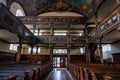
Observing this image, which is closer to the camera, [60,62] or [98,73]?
[98,73]

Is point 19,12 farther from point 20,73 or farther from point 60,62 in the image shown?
point 20,73

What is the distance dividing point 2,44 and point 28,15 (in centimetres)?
645

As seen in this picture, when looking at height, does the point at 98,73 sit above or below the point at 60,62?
above

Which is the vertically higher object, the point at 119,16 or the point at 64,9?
the point at 64,9

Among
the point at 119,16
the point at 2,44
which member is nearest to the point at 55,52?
the point at 2,44

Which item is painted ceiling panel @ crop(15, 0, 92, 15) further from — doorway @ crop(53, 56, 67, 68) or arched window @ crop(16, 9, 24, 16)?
doorway @ crop(53, 56, 67, 68)

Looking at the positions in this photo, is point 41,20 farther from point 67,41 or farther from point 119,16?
point 119,16

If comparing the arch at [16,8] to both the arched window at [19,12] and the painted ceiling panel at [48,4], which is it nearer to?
the arched window at [19,12]

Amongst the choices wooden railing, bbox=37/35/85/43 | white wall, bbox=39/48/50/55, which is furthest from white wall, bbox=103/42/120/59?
white wall, bbox=39/48/50/55

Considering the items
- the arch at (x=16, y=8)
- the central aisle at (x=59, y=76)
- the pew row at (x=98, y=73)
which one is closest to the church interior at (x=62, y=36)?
the arch at (x=16, y=8)

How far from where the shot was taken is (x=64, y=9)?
17141mm

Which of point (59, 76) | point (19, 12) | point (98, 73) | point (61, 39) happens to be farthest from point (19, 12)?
point (98, 73)

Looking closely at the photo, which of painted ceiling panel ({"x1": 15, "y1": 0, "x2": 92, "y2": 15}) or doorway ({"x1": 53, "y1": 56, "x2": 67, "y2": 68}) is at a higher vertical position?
painted ceiling panel ({"x1": 15, "y1": 0, "x2": 92, "y2": 15})

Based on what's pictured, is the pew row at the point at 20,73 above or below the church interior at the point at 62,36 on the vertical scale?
below
